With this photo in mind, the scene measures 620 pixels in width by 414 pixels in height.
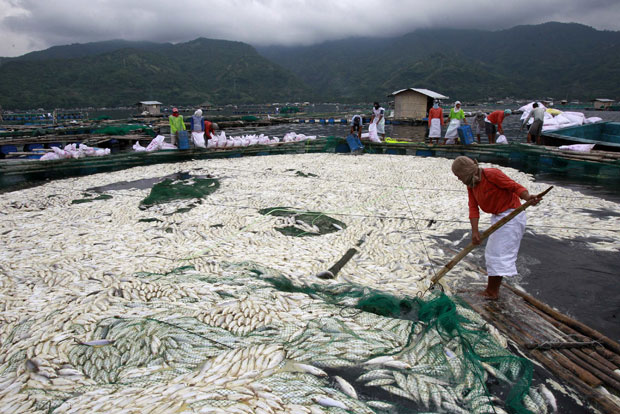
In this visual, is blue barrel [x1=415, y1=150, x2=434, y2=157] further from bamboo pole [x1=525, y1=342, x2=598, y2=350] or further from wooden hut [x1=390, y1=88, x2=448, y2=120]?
wooden hut [x1=390, y1=88, x2=448, y2=120]

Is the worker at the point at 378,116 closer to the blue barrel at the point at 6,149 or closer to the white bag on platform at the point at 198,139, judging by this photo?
the white bag on platform at the point at 198,139

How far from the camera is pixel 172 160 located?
12477 millimetres

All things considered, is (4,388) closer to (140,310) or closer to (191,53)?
(140,310)

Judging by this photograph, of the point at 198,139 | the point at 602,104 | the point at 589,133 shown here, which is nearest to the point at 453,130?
the point at 589,133

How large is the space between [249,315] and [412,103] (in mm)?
33488

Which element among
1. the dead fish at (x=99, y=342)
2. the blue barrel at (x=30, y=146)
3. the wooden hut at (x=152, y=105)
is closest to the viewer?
the dead fish at (x=99, y=342)

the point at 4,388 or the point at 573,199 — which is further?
the point at 573,199

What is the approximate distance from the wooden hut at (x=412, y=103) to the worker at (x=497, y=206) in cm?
3131

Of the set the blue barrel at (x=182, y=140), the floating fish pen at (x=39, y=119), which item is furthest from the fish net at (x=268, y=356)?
the floating fish pen at (x=39, y=119)

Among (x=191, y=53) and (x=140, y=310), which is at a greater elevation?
(x=191, y=53)

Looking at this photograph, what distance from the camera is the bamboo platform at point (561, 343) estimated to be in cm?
241

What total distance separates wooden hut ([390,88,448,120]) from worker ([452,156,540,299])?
3131cm

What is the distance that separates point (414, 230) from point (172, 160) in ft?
32.4

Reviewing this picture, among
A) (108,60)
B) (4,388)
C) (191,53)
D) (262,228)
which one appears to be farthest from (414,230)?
(191,53)
